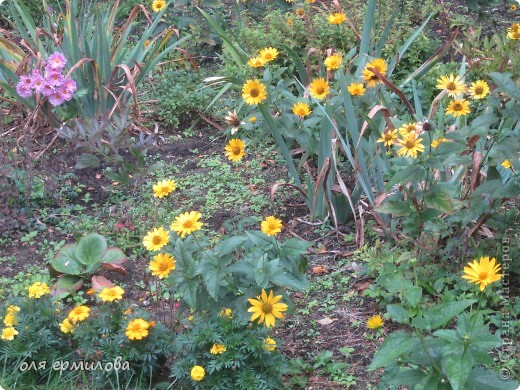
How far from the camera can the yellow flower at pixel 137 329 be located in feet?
9.22

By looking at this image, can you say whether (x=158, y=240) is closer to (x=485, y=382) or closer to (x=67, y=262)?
(x=67, y=262)

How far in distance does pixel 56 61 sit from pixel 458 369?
11.3 feet

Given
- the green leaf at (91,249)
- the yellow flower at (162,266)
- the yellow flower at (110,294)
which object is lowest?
the green leaf at (91,249)

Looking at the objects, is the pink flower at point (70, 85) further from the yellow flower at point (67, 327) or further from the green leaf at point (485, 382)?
the green leaf at point (485, 382)

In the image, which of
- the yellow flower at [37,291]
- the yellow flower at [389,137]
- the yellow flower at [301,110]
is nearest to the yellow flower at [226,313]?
the yellow flower at [37,291]

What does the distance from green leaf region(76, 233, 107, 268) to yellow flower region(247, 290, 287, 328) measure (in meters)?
1.26

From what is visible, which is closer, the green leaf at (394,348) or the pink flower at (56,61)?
the green leaf at (394,348)

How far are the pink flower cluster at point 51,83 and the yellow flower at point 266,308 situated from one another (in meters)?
2.57

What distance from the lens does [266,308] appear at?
268 cm

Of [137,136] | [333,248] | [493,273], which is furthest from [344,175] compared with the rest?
Result: [493,273]

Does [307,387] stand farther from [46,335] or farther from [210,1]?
[210,1]

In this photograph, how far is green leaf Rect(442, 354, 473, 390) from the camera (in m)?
2.19

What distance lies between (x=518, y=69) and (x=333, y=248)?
126 cm

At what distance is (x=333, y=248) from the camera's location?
3.89 m
